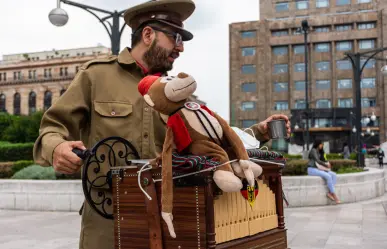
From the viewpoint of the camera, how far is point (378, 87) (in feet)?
211

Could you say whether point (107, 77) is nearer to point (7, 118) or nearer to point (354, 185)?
Result: point (354, 185)

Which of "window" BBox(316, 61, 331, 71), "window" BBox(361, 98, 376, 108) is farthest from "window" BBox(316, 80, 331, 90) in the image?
"window" BBox(361, 98, 376, 108)

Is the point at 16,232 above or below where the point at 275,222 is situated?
below

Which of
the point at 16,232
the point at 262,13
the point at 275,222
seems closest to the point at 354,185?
the point at 16,232

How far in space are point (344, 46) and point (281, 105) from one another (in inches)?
495

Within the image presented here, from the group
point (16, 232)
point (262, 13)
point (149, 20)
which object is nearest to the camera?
point (149, 20)

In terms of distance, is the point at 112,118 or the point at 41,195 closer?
the point at 112,118

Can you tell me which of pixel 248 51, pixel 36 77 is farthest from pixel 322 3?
pixel 36 77

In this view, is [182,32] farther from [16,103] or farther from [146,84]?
[16,103]

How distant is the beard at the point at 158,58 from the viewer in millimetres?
2410

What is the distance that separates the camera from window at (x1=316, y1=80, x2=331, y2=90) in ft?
219

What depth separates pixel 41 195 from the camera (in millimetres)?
11945

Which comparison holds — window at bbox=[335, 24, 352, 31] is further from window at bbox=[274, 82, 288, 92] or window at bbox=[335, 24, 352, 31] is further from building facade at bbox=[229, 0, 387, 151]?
window at bbox=[274, 82, 288, 92]

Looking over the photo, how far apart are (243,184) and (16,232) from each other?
26.7 ft
